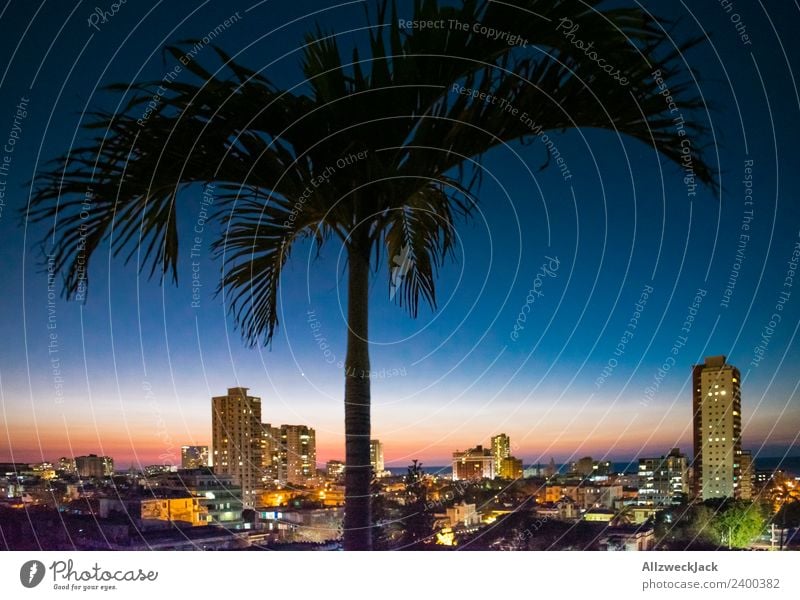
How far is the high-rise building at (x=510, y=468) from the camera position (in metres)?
4.11

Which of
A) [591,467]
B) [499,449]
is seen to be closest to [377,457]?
[499,449]

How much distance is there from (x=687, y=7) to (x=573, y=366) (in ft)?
6.75

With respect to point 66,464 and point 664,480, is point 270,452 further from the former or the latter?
point 664,480

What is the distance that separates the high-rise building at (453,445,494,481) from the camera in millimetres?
4059

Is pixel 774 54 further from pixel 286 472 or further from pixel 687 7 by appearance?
pixel 286 472

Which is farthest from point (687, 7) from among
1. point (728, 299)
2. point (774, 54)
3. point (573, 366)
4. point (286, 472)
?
point (286, 472)

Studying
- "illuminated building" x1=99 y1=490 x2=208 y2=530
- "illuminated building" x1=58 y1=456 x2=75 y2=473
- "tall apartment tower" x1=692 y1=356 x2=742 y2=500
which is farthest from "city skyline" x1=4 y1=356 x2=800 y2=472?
"illuminated building" x1=58 y1=456 x2=75 y2=473

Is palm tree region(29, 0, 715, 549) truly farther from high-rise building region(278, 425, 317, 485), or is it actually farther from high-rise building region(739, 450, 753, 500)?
high-rise building region(739, 450, 753, 500)

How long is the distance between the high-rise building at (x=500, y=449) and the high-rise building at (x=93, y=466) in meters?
2.05

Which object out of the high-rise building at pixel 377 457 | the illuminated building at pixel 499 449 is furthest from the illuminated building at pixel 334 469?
the illuminated building at pixel 499 449

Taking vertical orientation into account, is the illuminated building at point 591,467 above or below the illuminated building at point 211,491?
above

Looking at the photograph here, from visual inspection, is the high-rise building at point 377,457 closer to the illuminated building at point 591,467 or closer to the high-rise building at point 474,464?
the high-rise building at point 474,464

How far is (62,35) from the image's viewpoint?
4.17 m

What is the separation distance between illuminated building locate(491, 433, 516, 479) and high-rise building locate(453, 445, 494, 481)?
1.0 inches
